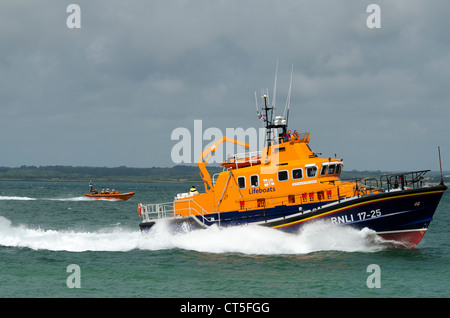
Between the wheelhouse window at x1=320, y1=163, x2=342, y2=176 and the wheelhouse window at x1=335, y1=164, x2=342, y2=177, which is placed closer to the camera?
the wheelhouse window at x1=320, y1=163, x2=342, y2=176

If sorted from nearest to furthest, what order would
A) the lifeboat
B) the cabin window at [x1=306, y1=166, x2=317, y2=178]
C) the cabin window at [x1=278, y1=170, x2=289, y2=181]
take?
the lifeboat, the cabin window at [x1=306, y1=166, x2=317, y2=178], the cabin window at [x1=278, y1=170, x2=289, y2=181]

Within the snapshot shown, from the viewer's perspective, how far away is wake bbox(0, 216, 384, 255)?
15477 mm

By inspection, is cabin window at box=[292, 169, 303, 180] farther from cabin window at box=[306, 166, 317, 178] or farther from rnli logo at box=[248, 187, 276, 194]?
rnli logo at box=[248, 187, 276, 194]

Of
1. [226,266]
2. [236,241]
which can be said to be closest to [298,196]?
[236,241]

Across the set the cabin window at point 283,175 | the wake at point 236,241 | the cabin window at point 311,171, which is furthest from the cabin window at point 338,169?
the wake at point 236,241

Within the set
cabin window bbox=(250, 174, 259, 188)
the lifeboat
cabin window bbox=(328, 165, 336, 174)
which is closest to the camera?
the lifeboat

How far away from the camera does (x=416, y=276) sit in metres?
12.6

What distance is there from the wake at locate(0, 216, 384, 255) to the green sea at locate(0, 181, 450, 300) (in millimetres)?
35

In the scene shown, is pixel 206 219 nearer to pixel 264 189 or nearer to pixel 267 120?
pixel 264 189

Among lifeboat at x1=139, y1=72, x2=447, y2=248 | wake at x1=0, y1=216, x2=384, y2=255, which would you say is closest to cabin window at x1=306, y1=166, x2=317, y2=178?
lifeboat at x1=139, y1=72, x2=447, y2=248

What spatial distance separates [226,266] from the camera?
13977mm

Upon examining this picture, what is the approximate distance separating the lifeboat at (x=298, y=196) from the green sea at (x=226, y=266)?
0.45 m

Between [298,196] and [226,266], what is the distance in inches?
160

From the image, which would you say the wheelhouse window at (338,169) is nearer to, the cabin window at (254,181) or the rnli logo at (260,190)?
the rnli logo at (260,190)
